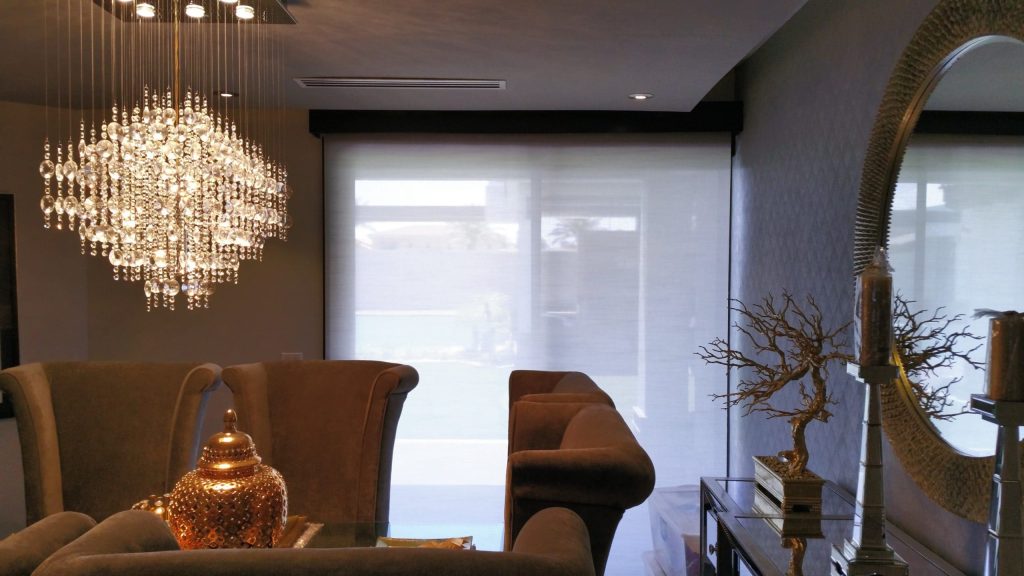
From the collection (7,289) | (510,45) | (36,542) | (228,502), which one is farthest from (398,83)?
(36,542)

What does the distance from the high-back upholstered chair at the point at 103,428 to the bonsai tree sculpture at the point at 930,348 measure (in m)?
2.53

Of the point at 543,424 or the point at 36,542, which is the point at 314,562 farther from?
the point at 543,424

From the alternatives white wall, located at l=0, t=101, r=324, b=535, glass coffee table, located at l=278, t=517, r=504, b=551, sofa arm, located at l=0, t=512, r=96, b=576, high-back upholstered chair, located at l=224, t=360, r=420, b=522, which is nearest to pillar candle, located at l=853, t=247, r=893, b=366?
glass coffee table, located at l=278, t=517, r=504, b=551

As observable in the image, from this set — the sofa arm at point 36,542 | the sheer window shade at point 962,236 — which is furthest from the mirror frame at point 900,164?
the sofa arm at point 36,542

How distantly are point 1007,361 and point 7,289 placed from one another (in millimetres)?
4666

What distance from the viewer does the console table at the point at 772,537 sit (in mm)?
1910

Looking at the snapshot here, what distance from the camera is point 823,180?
3023 mm

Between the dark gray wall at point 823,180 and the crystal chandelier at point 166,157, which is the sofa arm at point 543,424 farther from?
the crystal chandelier at point 166,157

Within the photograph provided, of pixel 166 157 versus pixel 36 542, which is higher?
pixel 166 157

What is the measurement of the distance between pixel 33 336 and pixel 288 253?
1.48 metres

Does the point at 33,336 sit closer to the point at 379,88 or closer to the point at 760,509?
the point at 379,88

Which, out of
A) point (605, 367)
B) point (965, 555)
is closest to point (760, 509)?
point (965, 555)

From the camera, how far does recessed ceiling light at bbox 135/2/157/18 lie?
2512 millimetres

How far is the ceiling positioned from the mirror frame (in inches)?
20.5
